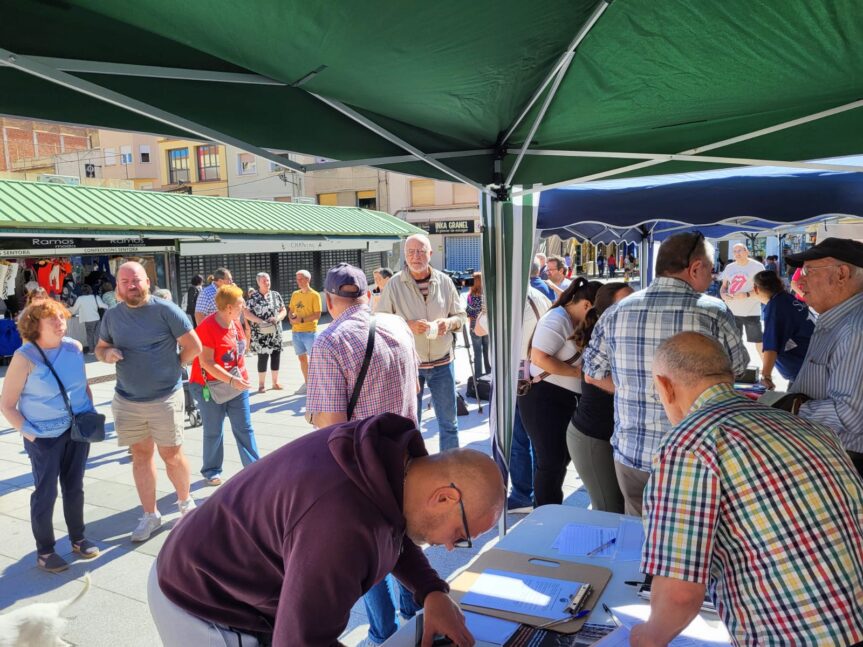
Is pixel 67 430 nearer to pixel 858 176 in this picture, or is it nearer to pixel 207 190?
pixel 858 176

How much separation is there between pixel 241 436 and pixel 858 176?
5190 mm

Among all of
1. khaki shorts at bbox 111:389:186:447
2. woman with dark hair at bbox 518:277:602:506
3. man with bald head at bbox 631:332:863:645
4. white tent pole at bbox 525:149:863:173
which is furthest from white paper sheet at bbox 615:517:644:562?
khaki shorts at bbox 111:389:186:447

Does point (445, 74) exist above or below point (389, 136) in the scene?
above

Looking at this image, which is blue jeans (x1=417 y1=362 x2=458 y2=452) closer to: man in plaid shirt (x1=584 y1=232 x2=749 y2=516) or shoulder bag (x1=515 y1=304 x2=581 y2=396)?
shoulder bag (x1=515 y1=304 x2=581 y2=396)

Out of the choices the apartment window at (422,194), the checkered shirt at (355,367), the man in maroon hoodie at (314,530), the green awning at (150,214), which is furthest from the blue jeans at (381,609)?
the apartment window at (422,194)

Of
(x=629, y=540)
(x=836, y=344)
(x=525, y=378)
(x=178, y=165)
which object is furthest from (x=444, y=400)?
(x=178, y=165)

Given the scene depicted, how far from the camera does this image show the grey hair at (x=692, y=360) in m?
1.60

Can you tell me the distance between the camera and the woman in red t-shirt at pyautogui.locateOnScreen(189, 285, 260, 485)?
16.3 feet

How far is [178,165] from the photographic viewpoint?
1491 inches

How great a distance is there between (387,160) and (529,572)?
2.07m

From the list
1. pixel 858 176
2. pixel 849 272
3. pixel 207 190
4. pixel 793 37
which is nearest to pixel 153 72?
pixel 793 37

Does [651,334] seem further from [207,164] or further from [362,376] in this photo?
[207,164]

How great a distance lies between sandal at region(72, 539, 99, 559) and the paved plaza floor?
49mm

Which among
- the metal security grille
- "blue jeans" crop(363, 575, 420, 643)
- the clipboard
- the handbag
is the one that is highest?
the metal security grille
